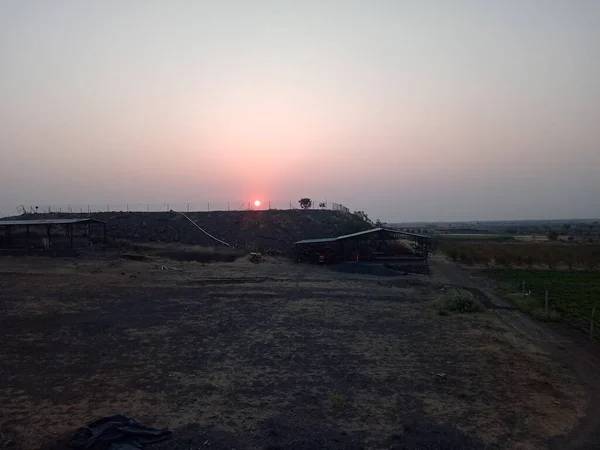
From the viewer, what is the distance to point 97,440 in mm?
8305

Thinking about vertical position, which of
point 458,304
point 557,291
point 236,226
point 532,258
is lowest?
point 557,291

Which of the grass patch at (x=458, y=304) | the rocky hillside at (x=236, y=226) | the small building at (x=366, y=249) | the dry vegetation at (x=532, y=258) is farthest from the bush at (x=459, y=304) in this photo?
the rocky hillside at (x=236, y=226)

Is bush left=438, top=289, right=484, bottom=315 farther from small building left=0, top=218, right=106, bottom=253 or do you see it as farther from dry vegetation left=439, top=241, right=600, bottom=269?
small building left=0, top=218, right=106, bottom=253

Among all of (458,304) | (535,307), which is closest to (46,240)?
(458,304)

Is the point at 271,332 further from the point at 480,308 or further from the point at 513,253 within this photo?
the point at 513,253

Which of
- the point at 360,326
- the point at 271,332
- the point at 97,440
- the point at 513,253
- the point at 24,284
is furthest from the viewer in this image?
the point at 513,253

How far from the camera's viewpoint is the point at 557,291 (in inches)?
1214

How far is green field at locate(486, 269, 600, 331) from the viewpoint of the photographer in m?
22.8

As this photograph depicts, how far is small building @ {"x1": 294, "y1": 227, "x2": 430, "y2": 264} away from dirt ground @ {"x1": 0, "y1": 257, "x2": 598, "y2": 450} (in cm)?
1815

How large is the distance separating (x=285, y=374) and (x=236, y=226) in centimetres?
5248

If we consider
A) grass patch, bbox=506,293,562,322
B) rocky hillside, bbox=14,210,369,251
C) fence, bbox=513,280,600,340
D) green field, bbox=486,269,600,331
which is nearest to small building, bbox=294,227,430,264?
green field, bbox=486,269,600,331

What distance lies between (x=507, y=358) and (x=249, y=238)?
46.2 m

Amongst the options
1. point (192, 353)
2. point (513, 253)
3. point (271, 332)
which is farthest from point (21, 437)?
point (513, 253)

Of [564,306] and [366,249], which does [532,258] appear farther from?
[564,306]
